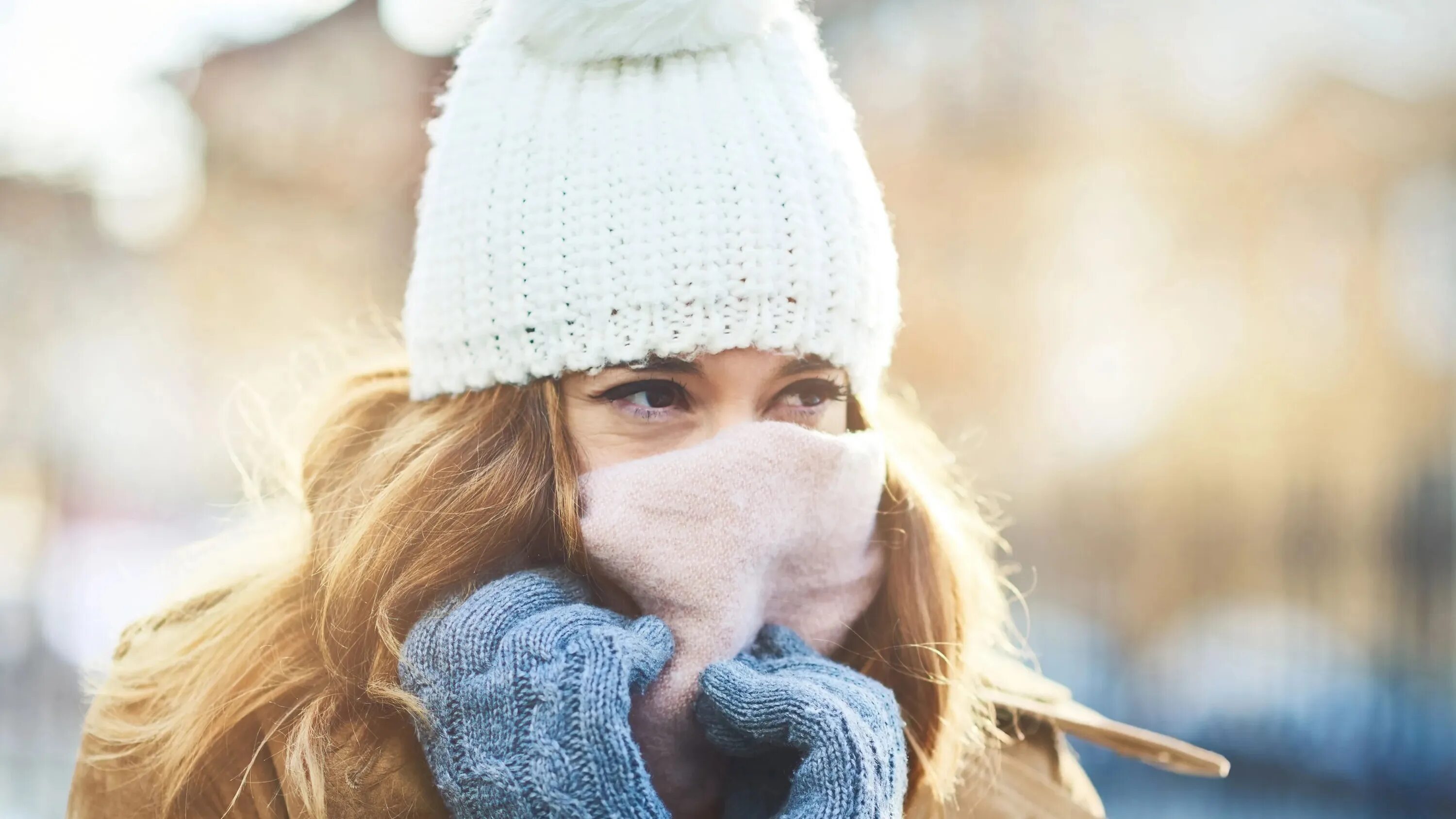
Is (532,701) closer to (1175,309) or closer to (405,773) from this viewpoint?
(405,773)

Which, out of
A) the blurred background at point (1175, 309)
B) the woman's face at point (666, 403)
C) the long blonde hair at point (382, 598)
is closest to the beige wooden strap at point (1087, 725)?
the long blonde hair at point (382, 598)

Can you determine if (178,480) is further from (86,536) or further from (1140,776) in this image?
(1140,776)

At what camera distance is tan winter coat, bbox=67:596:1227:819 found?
40.3 inches

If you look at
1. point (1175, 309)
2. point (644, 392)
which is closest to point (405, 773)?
point (644, 392)

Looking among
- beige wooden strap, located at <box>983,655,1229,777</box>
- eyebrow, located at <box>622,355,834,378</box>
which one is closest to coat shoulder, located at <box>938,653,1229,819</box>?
beige wooden strap, located at <box>983,655,1229,777</box>

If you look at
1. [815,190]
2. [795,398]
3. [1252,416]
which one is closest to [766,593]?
[795,398]

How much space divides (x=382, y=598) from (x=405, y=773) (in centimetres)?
20

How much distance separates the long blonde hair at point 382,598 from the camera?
1045 millimetres

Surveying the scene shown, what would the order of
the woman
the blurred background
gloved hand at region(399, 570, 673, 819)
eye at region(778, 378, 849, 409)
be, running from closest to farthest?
gloved hand at region(399, 570, 673, 819) → the woman → eye at region(778, 378, 849, 409) → the blurred background

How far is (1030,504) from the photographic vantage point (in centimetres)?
327

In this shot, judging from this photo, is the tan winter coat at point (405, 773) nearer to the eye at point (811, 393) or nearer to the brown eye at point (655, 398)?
the brown eye at point (655, 398)

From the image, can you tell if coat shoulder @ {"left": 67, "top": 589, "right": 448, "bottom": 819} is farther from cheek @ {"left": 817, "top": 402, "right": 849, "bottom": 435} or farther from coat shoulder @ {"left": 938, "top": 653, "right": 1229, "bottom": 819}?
coat shoulder @ {"left": 938, "top": 653, "right": 1229, "bottom": 819}

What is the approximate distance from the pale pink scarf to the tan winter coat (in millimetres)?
293

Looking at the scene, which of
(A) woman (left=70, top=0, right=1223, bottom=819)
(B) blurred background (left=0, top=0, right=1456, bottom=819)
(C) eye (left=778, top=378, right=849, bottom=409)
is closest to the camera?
(A) woman (left=70, top=0, right=1223, bottom=819)
